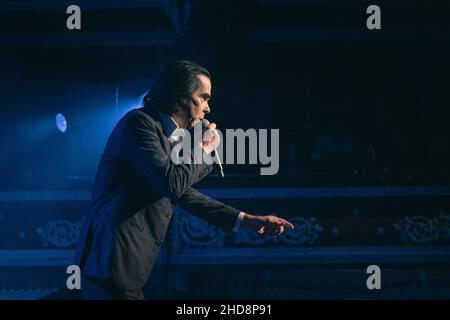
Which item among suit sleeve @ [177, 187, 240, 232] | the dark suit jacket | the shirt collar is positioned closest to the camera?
the dark suit jacket

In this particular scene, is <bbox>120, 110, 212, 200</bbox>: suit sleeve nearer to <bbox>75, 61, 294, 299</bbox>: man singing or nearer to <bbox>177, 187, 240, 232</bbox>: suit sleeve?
<bbox>75, 61, 294, 299</bbox>: man singing

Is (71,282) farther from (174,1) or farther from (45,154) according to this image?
(45,154)

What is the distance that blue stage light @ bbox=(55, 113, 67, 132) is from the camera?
809 cm

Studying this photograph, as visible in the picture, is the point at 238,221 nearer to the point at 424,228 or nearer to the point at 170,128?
the point at 170,128

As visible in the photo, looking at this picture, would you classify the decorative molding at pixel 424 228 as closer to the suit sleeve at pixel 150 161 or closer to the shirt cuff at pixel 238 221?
the shirt cuff at pixel 238 221

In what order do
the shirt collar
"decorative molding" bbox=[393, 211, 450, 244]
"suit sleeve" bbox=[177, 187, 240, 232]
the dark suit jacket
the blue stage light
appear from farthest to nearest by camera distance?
the blue stage light, "decorative molding" bbox=[393, 211, 450, 244], "suit sleeve" bbox=[177, 187, 240, 232], the shirt collar, the dark suit jacket

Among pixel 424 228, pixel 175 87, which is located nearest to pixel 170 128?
pixel 175 87

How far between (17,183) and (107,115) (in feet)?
10.4

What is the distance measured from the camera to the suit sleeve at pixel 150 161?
1581 millimetres

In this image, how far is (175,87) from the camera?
1.86m

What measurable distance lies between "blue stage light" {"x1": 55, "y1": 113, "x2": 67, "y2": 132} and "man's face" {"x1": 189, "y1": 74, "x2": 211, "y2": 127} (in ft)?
22.6

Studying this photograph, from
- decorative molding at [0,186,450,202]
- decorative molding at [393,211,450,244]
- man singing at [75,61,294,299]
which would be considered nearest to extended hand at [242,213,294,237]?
man singing at [75,61,294,299]

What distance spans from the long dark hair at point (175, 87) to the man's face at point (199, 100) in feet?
0.06

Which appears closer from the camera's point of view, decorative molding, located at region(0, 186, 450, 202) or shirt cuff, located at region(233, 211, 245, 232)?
shirt cuff, located at region(233, 211, 245, 232)
